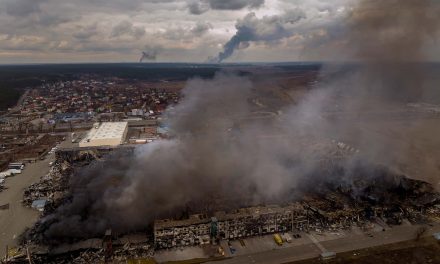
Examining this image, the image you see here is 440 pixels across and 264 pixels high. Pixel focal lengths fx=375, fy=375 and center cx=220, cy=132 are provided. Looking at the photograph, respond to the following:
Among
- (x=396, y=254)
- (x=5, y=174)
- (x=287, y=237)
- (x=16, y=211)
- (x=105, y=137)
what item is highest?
(x=105, y=137)

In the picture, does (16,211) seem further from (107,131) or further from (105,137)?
(107,131)

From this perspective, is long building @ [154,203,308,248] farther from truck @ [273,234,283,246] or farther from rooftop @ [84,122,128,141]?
rooftop @ [84,122,128,141]

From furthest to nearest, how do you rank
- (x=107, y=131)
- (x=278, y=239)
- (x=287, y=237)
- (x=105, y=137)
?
(x=107, y=131) < (x=105, y=137) < (x=287, y=237) < (x=278, y=239)

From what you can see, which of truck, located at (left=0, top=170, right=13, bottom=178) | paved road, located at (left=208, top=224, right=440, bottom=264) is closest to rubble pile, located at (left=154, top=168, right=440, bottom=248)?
paved road, located at (left=208, top=224, right=440, bottom=264)

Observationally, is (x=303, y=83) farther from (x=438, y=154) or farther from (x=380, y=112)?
(x=438, y=154)

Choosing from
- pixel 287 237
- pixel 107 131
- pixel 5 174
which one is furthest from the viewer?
pixel 107 131

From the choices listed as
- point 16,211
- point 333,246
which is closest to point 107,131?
point 16,211

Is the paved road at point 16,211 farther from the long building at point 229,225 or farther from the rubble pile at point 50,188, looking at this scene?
the long building at point 229,225

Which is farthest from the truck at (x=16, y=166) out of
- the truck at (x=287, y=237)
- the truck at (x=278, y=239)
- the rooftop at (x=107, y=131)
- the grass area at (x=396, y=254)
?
the grass area at (x=396, y=254)
